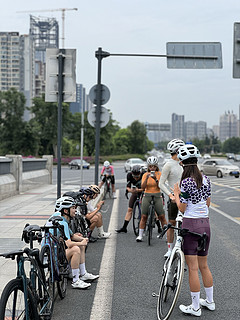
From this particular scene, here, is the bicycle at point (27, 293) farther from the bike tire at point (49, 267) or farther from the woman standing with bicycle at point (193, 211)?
the woman standing with bicycle at point (193, 211)

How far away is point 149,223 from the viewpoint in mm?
8328

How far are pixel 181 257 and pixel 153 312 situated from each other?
73cm

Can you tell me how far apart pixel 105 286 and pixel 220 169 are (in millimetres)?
28913

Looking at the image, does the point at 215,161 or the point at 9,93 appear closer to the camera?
the point at 215,161

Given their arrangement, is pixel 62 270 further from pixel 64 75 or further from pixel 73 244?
pixel 64 75

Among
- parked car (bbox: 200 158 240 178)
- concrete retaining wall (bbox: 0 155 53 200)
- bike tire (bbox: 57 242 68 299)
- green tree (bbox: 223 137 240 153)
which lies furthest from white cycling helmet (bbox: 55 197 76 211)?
green tree (bbox: 223 137 240 153)

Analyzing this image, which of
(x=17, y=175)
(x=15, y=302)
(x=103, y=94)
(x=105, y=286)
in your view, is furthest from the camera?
(x=17, y=175)

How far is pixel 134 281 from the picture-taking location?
6.02 m

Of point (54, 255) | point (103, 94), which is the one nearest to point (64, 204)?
point (54, 255)

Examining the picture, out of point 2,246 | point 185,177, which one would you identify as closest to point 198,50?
point 2,246

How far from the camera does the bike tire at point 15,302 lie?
338 centimetres

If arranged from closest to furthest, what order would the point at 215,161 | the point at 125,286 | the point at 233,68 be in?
the point at 125,286
the point at 233,68
the point at 215,161

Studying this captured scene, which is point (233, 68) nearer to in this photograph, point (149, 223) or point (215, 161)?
point (149, 223)

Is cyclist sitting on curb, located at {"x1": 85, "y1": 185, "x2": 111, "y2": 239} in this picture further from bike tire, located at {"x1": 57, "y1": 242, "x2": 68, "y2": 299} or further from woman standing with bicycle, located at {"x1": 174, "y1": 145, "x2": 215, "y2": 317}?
woman standing with bicycle, located at {"x1": 174, "y1": 145, "x2": 215, "y2": 317}
